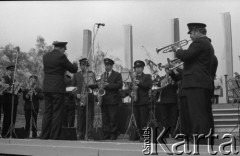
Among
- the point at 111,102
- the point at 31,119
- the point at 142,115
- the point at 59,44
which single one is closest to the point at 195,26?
the point at 59,44

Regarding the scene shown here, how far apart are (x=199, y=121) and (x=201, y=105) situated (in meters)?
0.26

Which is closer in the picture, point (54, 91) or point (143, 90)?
point (54, 91)

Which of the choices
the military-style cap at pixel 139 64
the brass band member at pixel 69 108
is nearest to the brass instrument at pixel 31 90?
the brass band member at pixel 69 108

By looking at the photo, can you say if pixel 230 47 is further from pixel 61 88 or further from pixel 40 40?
pixel 40 40

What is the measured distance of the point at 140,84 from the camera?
8281mm

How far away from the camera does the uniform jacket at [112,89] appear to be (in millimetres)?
8391

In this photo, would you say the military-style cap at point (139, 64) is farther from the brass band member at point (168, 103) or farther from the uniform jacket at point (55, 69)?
the uniform jacket at point (55, 69)

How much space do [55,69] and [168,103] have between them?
3.14 meters

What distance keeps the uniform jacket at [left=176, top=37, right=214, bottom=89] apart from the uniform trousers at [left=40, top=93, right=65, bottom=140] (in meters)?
2.61

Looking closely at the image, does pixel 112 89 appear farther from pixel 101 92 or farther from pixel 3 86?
pixel 3 86

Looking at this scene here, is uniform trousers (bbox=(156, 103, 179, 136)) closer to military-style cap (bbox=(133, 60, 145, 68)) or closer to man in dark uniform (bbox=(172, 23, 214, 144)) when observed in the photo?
military-style cap (bbox=(133, 60, 145, 68))

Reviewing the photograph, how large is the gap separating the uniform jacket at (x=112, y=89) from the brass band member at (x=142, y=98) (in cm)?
45

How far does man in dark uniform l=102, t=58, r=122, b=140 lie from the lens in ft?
27.6

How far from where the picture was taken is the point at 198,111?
5246 millimetres
